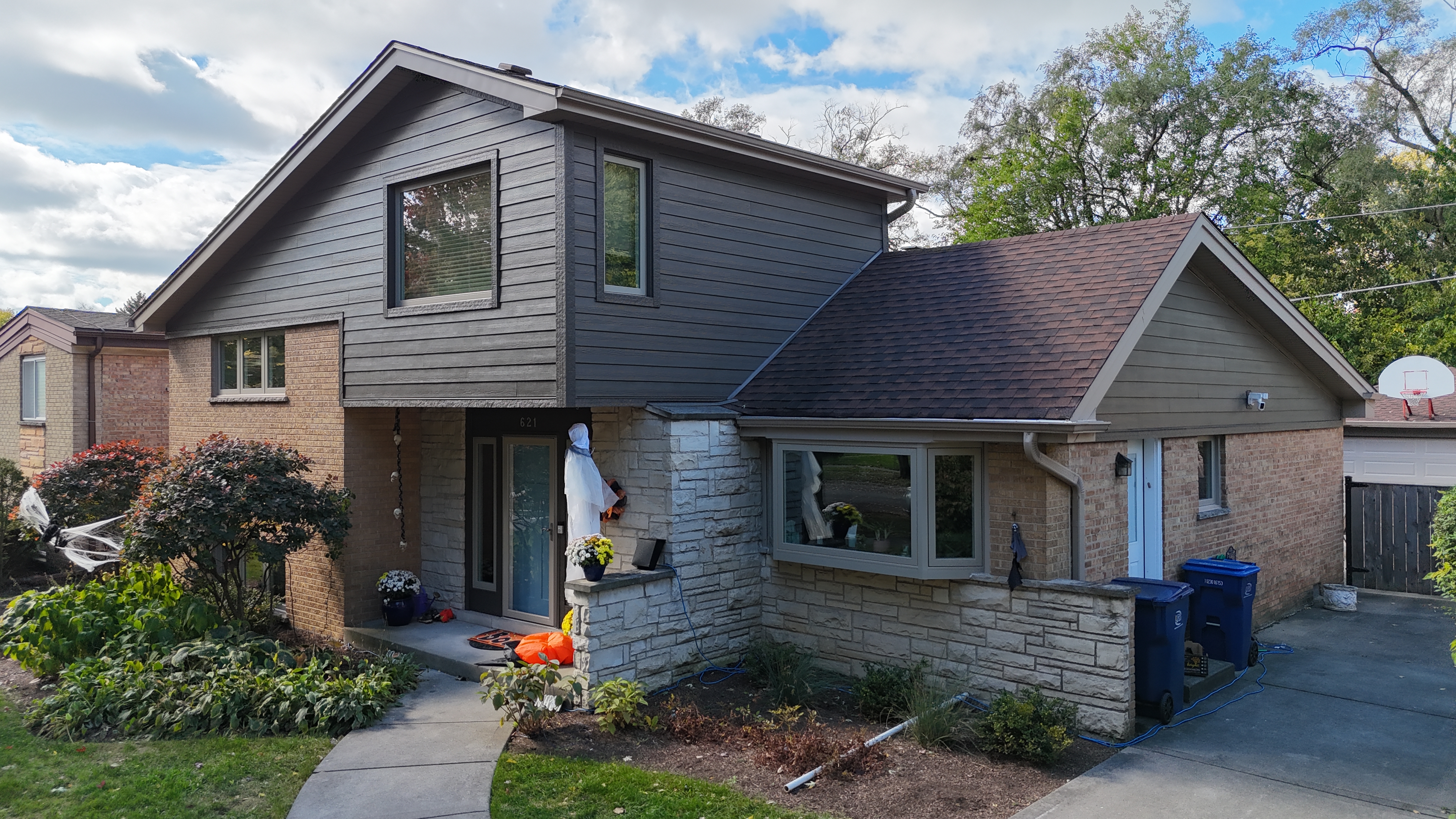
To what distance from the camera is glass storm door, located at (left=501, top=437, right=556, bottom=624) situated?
10172 millimetres

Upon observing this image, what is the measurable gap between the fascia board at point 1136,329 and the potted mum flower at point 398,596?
724 centimetres

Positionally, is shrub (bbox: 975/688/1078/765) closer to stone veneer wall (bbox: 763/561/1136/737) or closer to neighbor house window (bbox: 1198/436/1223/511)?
stone veneer wall (bbox: 763/561/1136/737)

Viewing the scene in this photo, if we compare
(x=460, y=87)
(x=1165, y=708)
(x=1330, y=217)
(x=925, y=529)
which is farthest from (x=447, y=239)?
(x=1330, y=217)

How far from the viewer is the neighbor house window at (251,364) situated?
1193 cm

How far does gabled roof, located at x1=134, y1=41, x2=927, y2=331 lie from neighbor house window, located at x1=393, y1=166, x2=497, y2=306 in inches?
37.4

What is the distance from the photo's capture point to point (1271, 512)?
11711mm

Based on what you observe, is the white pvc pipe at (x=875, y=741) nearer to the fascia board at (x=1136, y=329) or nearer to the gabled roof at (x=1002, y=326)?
the gabled roof at (x=1002, y=326)

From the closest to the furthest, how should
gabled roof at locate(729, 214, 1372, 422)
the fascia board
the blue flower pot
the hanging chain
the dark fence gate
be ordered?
the fascia board < gabled roof at locate(729, 214, 1372, 422) < the blue flower pot < the hanging chain < the dark fence gate

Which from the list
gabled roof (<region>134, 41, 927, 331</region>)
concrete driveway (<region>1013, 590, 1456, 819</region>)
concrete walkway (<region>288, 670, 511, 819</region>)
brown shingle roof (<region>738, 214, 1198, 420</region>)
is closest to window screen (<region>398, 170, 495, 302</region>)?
gabled roof (<region>134, 41, 927, 331</region>)

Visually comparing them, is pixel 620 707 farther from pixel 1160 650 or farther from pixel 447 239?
pixel 447 239

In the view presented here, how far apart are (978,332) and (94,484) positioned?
1165 cm

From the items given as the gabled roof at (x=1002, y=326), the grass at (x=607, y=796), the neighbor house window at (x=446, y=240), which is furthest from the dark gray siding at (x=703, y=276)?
the grass at (x=607, y=796)

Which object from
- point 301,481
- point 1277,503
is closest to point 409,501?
point 301,481

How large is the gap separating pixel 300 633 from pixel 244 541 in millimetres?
1902
